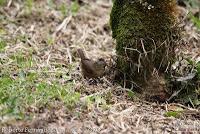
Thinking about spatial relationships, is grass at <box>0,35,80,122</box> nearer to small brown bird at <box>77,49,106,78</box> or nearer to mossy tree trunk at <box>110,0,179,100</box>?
small brown bird at <box>77,49,106,78</box>

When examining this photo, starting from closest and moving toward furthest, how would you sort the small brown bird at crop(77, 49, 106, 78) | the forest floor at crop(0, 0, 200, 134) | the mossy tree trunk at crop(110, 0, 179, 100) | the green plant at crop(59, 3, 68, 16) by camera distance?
the forest floor at crop(0, 0, 200, 134), the mossy tree trunk at crop(110, 0, 179, 100), the small brown bird at crop(77, 49, 106, 78), the green plant at crop(59, 3, 68, 16)

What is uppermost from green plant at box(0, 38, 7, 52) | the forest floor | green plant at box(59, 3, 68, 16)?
green plant at box(59, 3, 68, 16)

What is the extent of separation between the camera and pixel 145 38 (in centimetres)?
342

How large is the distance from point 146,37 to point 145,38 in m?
0.01

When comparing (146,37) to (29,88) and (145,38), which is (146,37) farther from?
(29,88)

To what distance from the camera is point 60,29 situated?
502 cm

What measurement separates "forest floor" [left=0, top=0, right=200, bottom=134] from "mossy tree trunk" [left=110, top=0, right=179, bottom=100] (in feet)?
0.49

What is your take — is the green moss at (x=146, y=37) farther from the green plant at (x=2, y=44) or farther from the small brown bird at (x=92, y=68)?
the green plant at (x=2, y=44)

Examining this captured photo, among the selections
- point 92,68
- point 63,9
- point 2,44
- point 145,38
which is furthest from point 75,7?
point 145,38

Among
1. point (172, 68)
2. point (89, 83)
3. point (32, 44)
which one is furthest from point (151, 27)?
point (32, 44)

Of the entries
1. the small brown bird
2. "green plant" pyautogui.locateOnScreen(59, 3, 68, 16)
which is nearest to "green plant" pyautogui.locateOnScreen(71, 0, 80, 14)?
"green plant" pyautogui.locateOnScreen(59, 3, 68, 16)

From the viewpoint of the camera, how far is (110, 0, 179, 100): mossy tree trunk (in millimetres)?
3408

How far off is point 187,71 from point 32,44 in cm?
155

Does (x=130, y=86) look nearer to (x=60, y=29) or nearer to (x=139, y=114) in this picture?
(x=139, y=114)
